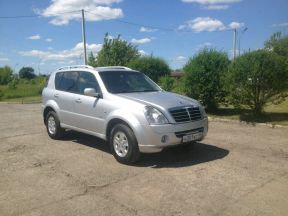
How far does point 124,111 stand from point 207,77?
653 centimetres

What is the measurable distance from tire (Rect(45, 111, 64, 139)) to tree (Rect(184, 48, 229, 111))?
5.57m

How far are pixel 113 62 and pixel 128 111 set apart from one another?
56.7ft

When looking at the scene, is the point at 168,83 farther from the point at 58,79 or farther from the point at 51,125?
the point at 51,125

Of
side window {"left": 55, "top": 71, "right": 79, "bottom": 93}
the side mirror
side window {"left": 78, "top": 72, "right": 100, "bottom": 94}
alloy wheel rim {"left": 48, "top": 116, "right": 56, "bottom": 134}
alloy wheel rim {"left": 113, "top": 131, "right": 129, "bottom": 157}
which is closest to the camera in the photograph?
alloy wheel rim {"left": 113, "top": 131, "right": 129, "bottom": 157}

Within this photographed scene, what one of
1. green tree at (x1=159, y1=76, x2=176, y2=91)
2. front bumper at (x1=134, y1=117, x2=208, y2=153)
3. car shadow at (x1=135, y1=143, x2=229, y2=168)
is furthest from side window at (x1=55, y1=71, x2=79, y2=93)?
green tree at (x1=159, y1=76, x2=176, y2=91)

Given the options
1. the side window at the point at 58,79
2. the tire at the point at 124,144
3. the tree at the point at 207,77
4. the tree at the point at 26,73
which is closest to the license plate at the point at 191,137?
the tire at the point at 124,144

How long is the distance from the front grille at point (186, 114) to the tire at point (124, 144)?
849 mm

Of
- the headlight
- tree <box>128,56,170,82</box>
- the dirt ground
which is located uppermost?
tree <box>128,56,170,82</box>

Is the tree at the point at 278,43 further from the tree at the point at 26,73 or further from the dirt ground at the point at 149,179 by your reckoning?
the tree at the point at 26,73

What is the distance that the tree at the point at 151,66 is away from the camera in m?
17.3

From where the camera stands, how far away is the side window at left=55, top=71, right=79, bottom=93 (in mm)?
8086

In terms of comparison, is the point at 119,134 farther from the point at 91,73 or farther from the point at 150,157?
the point at 91,73

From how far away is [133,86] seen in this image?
7.54m

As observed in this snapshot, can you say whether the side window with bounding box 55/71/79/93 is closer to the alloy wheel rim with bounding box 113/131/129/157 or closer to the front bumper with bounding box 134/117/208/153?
the alloy wheel rim with bounding box 113/131/129/157
